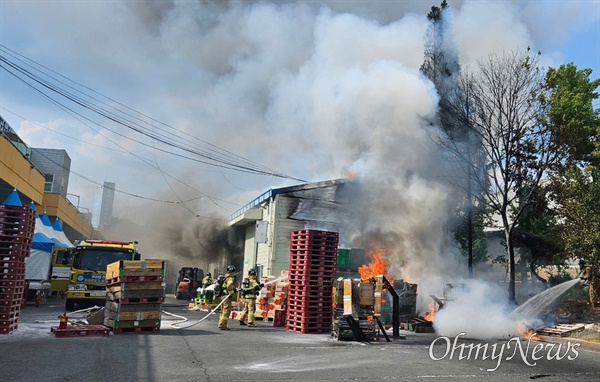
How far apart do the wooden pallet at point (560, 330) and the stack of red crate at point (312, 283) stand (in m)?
6.02

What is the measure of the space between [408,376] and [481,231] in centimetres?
2461

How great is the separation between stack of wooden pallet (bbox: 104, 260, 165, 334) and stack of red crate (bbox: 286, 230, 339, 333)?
3695 mm

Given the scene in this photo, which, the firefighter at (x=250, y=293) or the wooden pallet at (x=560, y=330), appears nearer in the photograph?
the wooden pallet at (x=560, y=330)

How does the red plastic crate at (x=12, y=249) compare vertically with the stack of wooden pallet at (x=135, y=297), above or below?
above

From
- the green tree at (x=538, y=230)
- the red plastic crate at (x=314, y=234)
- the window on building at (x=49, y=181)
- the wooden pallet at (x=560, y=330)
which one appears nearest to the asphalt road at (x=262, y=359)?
the wooden pallet at (x=560, y=330)

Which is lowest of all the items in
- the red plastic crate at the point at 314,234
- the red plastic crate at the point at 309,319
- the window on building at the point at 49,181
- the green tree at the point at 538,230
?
the red plastic crate at the point at 309,319

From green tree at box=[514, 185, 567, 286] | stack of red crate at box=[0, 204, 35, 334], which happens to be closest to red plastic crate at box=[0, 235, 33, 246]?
stack of red crate at box=[0, 204, 35, 334]

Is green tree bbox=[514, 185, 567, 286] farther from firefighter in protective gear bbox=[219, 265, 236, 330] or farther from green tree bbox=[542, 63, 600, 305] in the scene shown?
firefighter in protective gear bbox=[219, 265, 236, 330]

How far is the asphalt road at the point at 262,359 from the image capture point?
7.12 metres

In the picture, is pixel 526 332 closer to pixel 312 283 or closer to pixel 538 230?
pixel 312 283

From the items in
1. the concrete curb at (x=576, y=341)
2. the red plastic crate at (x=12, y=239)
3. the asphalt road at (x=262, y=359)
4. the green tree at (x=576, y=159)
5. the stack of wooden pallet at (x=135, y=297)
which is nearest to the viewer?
the asphalt road at (x=262, y=359)

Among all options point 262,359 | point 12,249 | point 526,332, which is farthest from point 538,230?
point 12,249

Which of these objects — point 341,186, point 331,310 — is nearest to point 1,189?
point 341,186

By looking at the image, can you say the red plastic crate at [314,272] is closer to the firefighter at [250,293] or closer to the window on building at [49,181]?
the firefighter at [250,293]
